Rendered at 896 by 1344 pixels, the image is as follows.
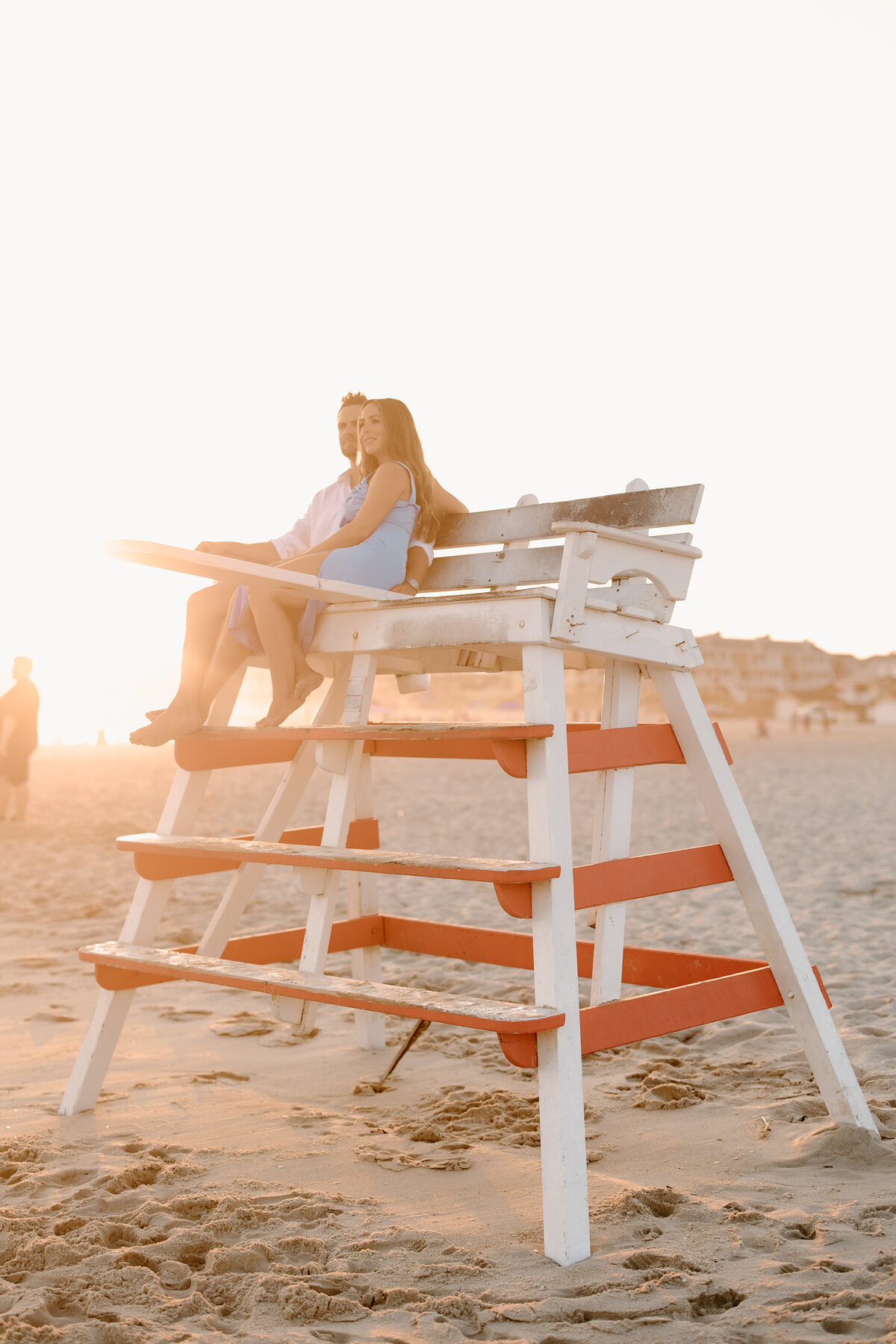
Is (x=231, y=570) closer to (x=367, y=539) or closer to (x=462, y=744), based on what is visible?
(x=367, y=539)

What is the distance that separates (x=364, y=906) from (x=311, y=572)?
1.52 m

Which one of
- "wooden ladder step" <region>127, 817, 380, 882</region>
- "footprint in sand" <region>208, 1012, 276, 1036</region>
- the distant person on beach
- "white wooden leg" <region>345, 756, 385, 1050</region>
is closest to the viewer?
"wooden ladder step" <region>127, 817, 380, 882</region>

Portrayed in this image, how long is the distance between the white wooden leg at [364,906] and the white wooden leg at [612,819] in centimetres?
109

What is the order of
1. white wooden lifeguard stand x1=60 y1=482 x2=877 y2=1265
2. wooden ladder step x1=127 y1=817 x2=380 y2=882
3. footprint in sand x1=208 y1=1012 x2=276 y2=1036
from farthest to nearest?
footprint in sand x1=208 y1=1012 x2=276 y2=1036, wooden ladder step x1=127 y1=817 x2=380 y2=882, white wooden lifeguard stand x1=60 y1=482 x2=877 y2=1265

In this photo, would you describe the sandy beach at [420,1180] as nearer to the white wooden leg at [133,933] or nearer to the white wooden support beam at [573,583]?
the white wooden leg at [133,933]

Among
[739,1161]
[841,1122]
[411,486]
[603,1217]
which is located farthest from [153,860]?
[841,1122]

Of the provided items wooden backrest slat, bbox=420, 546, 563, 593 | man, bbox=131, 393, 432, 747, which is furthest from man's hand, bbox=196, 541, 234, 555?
wooden backrest slat, bbox=420, 546, 563, 593

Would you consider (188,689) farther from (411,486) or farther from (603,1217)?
(603,1217)

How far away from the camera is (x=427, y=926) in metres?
4.03

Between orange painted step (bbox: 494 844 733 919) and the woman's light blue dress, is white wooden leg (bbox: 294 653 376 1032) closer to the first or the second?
the woman's light blue dress

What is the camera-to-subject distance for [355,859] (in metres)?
2.81

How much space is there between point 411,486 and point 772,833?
925cm

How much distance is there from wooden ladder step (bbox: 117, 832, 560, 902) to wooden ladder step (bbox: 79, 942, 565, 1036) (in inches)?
11.7

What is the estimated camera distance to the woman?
10.7ft
